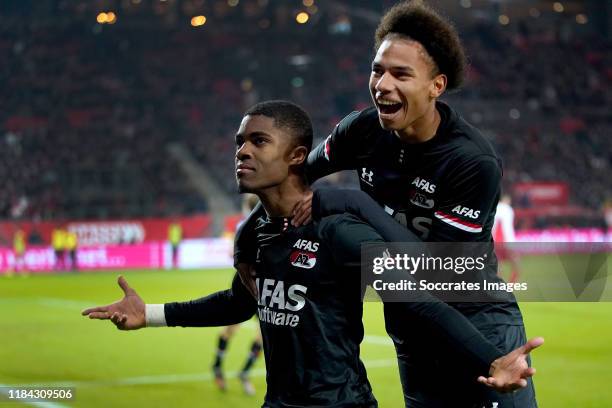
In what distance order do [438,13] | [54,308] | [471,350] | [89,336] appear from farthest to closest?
[54,308] → [89,336] → [438,13] → [471,350]

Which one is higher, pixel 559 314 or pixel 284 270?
pixel 559 314

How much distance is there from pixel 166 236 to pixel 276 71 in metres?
10.4

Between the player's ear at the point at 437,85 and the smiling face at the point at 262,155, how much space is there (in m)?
0.69

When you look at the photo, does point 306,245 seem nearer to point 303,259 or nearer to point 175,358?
point 303,259

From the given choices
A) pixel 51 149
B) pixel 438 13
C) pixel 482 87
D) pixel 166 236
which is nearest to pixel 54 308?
pixel 166 236

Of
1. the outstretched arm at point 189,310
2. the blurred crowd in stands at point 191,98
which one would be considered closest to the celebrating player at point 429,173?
the outstretched arm at point 189,310

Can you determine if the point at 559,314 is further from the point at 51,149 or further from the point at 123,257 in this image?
the point at 51,149

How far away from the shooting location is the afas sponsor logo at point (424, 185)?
4.10m

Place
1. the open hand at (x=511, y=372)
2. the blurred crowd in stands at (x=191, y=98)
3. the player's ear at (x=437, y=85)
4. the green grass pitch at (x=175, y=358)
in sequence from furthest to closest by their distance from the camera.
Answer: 1. the blurred crowd in stands at (x=191, y=98)
2. the green grass pitch at (x=175, y=358)
3. the player's ear at (x=437, y=85)
4. the open hand at (x=511, y=372)

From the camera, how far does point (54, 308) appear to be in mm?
17938

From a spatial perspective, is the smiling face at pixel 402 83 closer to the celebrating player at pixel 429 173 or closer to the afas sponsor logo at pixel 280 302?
the celebrating player at pixel 429 173

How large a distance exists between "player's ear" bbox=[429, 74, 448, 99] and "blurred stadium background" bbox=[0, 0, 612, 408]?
624 inches

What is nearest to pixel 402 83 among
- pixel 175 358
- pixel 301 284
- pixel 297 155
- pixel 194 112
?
pixel 297 155

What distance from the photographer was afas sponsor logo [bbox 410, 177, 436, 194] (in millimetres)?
4098
